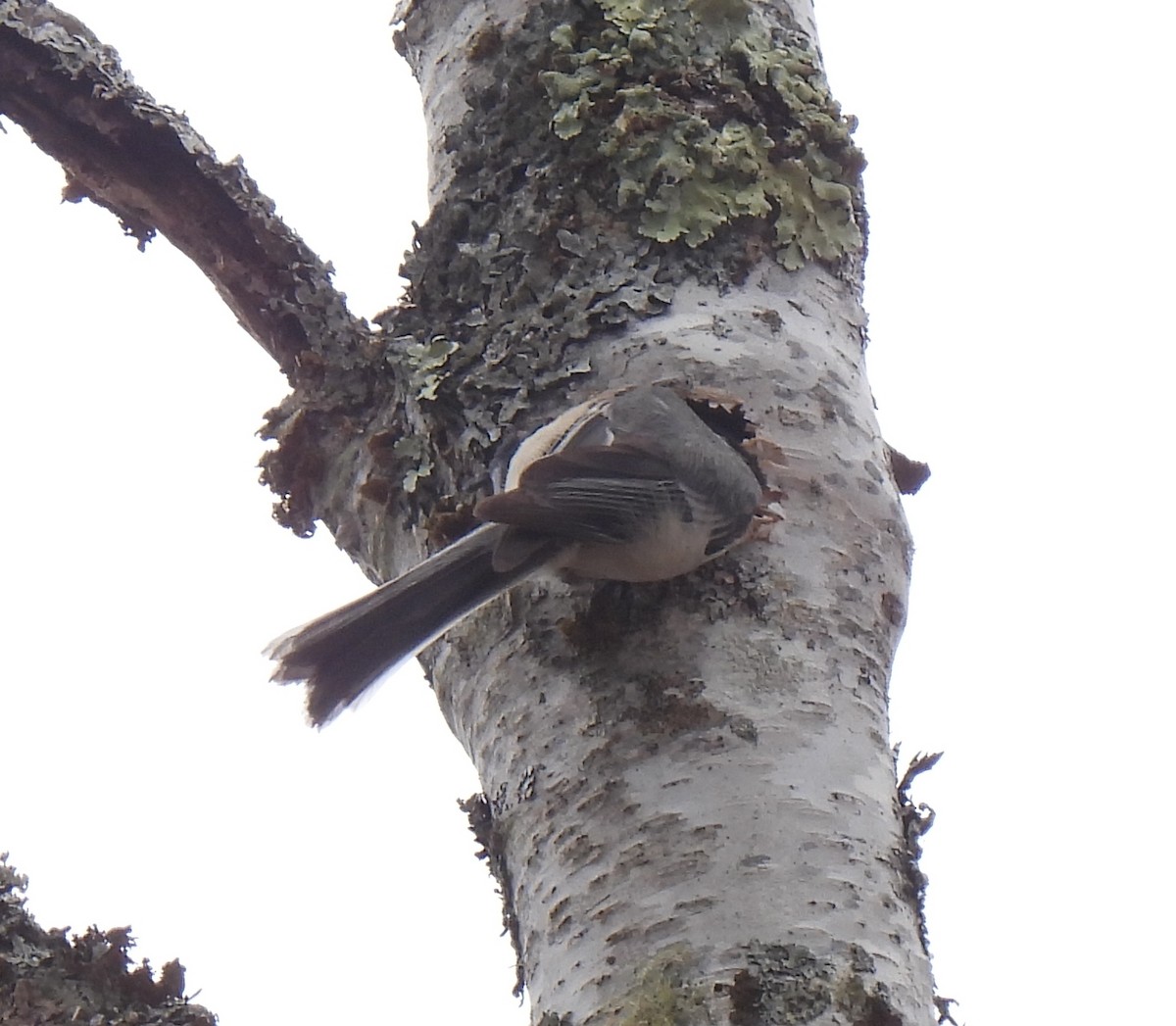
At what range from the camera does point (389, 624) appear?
6.64ft

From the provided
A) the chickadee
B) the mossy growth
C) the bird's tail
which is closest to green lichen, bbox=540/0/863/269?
the mossy growth

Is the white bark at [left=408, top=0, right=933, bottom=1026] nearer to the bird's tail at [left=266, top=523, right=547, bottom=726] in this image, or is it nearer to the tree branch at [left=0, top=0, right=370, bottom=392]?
the bird's tail at [left=266, top=523, right=547, bottom=726]

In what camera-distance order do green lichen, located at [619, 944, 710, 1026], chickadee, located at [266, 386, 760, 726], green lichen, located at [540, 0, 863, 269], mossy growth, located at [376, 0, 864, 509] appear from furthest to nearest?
1. green lichen, located at [540, 0, 863, 269]
2. mossy growth, located at [376, 0, 864, 509]
3. chickadee, located at [266, 386, 760, 726]
4. green lichen, located at [619, 944, 710, 1026]

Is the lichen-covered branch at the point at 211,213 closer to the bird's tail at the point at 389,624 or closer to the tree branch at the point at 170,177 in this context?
the tree branch at the point at 170,177

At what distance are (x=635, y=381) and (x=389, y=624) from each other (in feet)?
1.78

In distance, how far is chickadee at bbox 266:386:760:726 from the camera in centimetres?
196

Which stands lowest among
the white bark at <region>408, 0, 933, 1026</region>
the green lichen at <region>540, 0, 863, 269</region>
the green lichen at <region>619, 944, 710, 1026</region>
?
the green lichen at <region>619, 944, 710, 1026</region>

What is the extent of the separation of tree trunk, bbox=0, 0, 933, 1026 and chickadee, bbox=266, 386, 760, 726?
0.16 ft

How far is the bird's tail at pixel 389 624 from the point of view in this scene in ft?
6.56

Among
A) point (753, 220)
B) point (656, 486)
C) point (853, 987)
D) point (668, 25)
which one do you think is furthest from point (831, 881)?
point (668, 25)

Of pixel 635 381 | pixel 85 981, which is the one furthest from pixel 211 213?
pixel 85 981

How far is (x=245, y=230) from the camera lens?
8.31ft

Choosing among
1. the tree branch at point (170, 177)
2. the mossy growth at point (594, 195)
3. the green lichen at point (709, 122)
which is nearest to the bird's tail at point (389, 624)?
the mossy growth at point (594, 195)

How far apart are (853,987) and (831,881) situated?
0.42 feet
